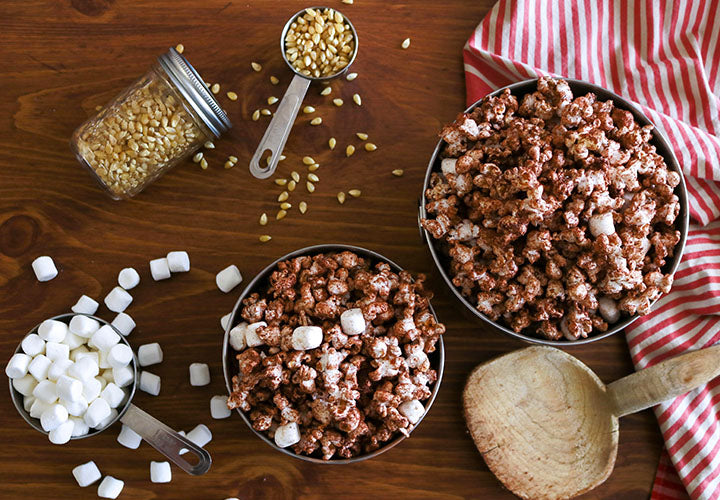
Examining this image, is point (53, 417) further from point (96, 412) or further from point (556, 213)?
point (556, 213)

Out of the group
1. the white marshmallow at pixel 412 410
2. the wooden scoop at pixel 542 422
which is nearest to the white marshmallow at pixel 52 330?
the white marshmallow at pixel 412 410

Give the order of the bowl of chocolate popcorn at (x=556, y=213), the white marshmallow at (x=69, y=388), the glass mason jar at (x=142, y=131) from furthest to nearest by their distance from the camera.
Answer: the glass mason jar at (x=142, y=131) → the white marshmallow at (x=69, y=388) → the bowl of chocolate popcorn at (x=556, y=213)

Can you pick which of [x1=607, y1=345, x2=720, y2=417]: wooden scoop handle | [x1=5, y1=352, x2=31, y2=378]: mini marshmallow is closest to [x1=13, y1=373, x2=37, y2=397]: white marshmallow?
[x1=5, y1=352, x2=31, y2=378]: mini marshmallow

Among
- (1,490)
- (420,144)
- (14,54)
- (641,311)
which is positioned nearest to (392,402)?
(641,311)

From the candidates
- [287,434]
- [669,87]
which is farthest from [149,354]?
[669,87]

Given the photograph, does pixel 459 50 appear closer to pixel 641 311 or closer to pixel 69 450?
pixel 641 311

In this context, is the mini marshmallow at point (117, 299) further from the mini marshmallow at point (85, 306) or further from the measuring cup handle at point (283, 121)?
the measuring cup handle at point (283, 121)
